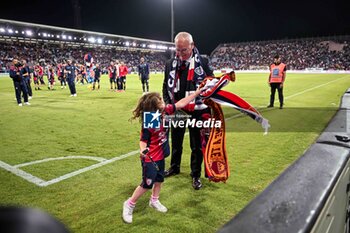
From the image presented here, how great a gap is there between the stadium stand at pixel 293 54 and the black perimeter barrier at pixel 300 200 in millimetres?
63707

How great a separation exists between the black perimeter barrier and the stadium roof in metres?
41.6

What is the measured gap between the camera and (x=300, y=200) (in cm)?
105

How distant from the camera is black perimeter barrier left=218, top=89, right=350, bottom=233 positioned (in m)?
0.89

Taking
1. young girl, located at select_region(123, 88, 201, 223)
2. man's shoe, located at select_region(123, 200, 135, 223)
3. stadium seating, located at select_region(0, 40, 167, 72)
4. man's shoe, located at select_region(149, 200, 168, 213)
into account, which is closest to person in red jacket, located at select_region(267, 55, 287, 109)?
young girl, located at select_region(123, 88, 201, 223)

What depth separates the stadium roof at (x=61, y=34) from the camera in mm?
45156

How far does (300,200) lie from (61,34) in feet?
193

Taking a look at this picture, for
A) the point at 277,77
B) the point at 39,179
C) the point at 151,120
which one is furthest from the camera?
the point at 277,77

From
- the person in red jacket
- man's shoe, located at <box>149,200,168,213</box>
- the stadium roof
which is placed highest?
the stadium roof

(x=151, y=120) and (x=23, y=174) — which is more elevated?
(x=151, y=120)

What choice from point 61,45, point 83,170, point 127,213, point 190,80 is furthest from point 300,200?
point 61,45

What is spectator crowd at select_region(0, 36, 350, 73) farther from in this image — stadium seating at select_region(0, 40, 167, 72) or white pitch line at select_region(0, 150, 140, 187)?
white pitch line at select_region(0, 150, 140, 187)

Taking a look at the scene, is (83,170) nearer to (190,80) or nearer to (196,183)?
(196,183)

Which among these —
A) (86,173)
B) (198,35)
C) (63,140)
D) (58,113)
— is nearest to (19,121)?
(58,113)

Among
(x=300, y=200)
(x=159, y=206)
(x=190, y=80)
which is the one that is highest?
(x=190, y=80)
